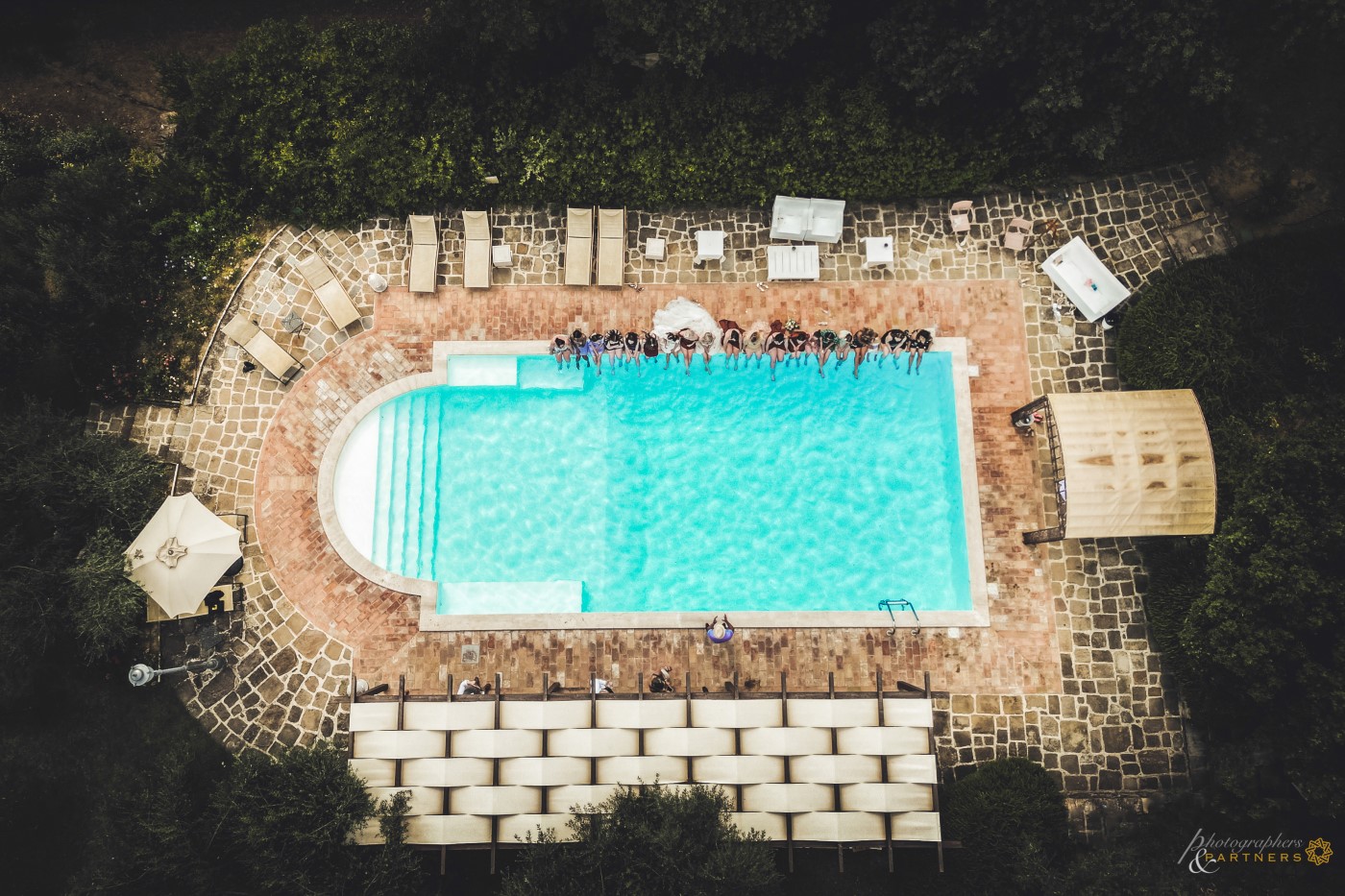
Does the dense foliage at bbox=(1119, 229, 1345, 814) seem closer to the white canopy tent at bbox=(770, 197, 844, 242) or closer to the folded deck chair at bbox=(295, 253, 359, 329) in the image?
the white canopy tent at bbox=(770, 197, 844, 242)

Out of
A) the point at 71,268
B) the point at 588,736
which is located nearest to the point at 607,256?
the point at 588,736

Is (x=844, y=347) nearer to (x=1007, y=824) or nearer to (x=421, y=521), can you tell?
(x=1007, y=824)

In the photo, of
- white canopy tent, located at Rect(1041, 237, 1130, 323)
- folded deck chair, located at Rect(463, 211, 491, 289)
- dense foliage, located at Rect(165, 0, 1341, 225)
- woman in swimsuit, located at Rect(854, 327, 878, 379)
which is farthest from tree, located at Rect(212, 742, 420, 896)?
white canopy tent, located at Rect(1041, 237, 1130, 323)

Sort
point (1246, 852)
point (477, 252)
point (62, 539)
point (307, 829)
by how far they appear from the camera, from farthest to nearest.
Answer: point (477, 252) → point (62, 539) → point (1246, 852) → point (307, 829)

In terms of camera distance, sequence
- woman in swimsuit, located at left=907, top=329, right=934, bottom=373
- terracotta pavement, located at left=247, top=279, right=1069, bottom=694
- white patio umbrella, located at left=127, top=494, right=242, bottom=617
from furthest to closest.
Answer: woman in swimsuit, located at left=907, top=329, right=934, bottom=373 < terracotta pavement, located at left=247, top=279, right=1069, bottom=694 < white patio umbrella, located at left=127, top=494, right=242, bottom=617

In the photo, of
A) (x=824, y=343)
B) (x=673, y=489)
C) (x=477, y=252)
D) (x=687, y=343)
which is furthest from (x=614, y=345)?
(x=824, y=343)
